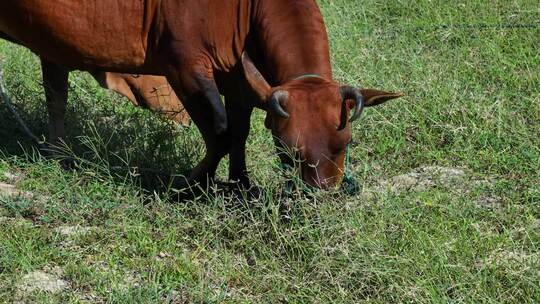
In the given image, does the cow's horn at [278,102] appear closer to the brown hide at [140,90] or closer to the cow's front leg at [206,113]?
the cow's front leg at [206,113]

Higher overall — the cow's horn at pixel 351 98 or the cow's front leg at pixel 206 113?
the cow's horn at pixel 351 98

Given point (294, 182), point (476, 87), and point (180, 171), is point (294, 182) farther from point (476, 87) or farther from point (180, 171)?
→ point (476, 87)

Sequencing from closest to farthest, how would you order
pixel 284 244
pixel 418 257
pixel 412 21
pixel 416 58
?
pixel 418 257, pixel 284 244, pixel 416 58, pixel 412 21

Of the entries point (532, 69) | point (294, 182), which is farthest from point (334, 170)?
point (532, 69)

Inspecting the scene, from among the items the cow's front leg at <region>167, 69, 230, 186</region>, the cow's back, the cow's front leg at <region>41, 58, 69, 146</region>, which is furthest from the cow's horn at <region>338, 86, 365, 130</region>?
the cow's front leg at <region>41, 58, 69, 146</region>

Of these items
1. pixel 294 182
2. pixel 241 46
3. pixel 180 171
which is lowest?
pixel 180 171

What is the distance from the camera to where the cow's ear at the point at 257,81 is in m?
6.04

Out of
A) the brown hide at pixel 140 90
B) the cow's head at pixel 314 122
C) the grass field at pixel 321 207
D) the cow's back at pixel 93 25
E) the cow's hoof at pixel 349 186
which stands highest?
the cow's back at pixel 93 25

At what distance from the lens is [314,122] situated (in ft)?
19.1

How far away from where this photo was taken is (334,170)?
228 inches

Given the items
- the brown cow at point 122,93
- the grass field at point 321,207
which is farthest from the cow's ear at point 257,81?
the brown cow at point 122,93

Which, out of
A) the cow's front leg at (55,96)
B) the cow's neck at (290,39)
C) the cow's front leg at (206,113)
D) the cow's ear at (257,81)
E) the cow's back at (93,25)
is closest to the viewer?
the cow's ear at (257,81)

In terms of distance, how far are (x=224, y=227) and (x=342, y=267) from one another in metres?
0.93

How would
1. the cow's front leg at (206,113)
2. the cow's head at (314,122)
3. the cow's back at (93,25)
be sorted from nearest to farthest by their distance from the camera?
the cow's head at (314,122)
the cow's front leg at (206,113)
the cow's back at (93,25)
